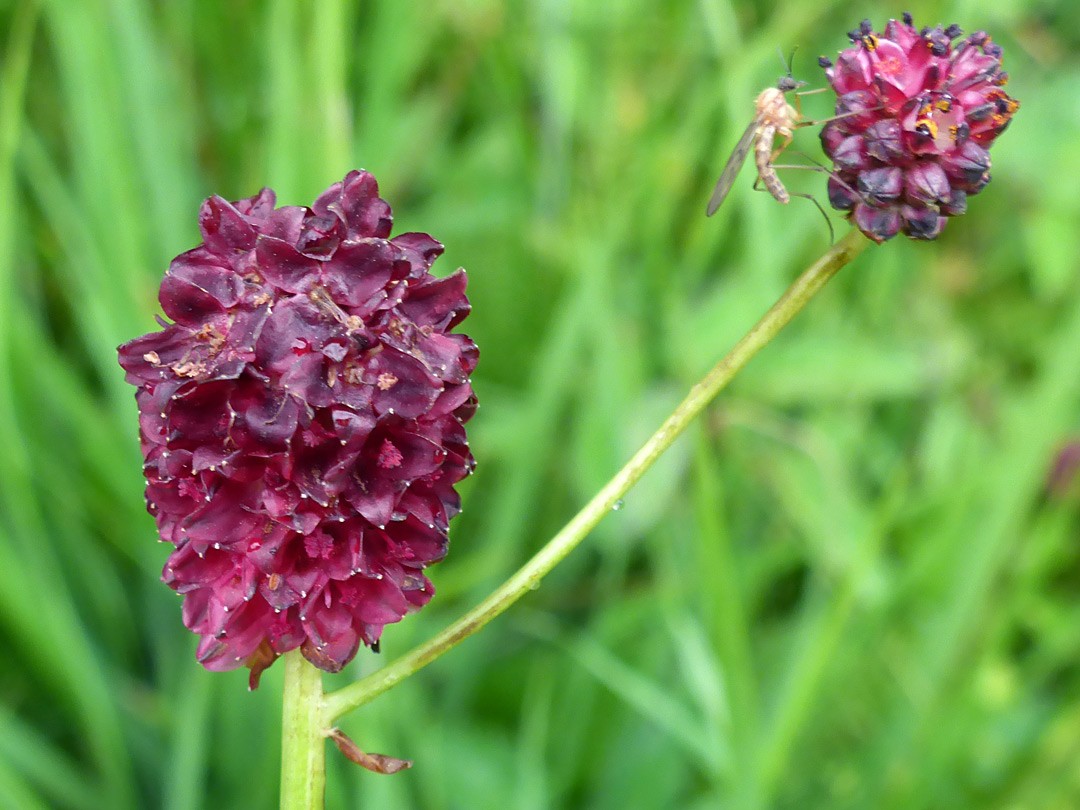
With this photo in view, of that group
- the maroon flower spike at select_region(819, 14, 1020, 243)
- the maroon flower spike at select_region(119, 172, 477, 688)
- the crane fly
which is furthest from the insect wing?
the maroon flower spike at select_region(119, 172, 477, 688)

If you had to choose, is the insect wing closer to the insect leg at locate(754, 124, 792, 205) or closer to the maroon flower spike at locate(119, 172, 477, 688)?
the insect leg at locate(754, 124, 792, 205)

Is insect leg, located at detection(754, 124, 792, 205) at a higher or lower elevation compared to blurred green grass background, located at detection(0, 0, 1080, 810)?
higher

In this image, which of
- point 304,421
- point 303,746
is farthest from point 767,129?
point 303,746

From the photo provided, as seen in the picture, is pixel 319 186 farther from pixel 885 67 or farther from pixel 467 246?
pixel 885 67

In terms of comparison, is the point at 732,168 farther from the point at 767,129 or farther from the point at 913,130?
the point at 913,130

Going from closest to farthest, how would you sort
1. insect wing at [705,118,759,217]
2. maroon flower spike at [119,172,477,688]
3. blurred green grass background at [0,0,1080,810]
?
maroon flower spike at [119,172,477,688] < insect wing at [705,118,759,217] < blurred green grass background at [0,0,1080,810]

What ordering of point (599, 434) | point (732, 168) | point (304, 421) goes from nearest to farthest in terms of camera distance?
point (304, 421) < point (732, 168) < point (599, 434)
